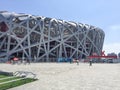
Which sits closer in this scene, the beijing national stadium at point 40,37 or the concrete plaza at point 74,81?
the concrete plaza at point 74,81

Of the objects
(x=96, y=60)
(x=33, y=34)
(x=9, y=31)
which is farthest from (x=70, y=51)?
(x=9, y=31)

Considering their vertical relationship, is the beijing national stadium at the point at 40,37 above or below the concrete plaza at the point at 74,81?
above

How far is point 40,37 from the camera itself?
79938mm

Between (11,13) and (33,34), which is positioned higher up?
(11,13)

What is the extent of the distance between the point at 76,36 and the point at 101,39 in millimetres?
16922

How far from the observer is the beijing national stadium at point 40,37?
248ft

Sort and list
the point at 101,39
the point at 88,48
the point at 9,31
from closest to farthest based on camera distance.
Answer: the point at 9,31, the point at 88,48, the point at 101,39

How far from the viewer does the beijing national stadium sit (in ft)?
248

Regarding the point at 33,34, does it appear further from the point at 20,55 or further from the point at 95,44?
the point at 95,44

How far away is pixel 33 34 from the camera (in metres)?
81.1

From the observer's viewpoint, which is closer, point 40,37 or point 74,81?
point 74,81

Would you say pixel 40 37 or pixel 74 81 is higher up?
pixel 40 37

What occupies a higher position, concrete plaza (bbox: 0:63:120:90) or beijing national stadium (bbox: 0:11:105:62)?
beijing national stadium (bbox: 0:11:105:62)

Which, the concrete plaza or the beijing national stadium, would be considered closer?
the concrete plaza
